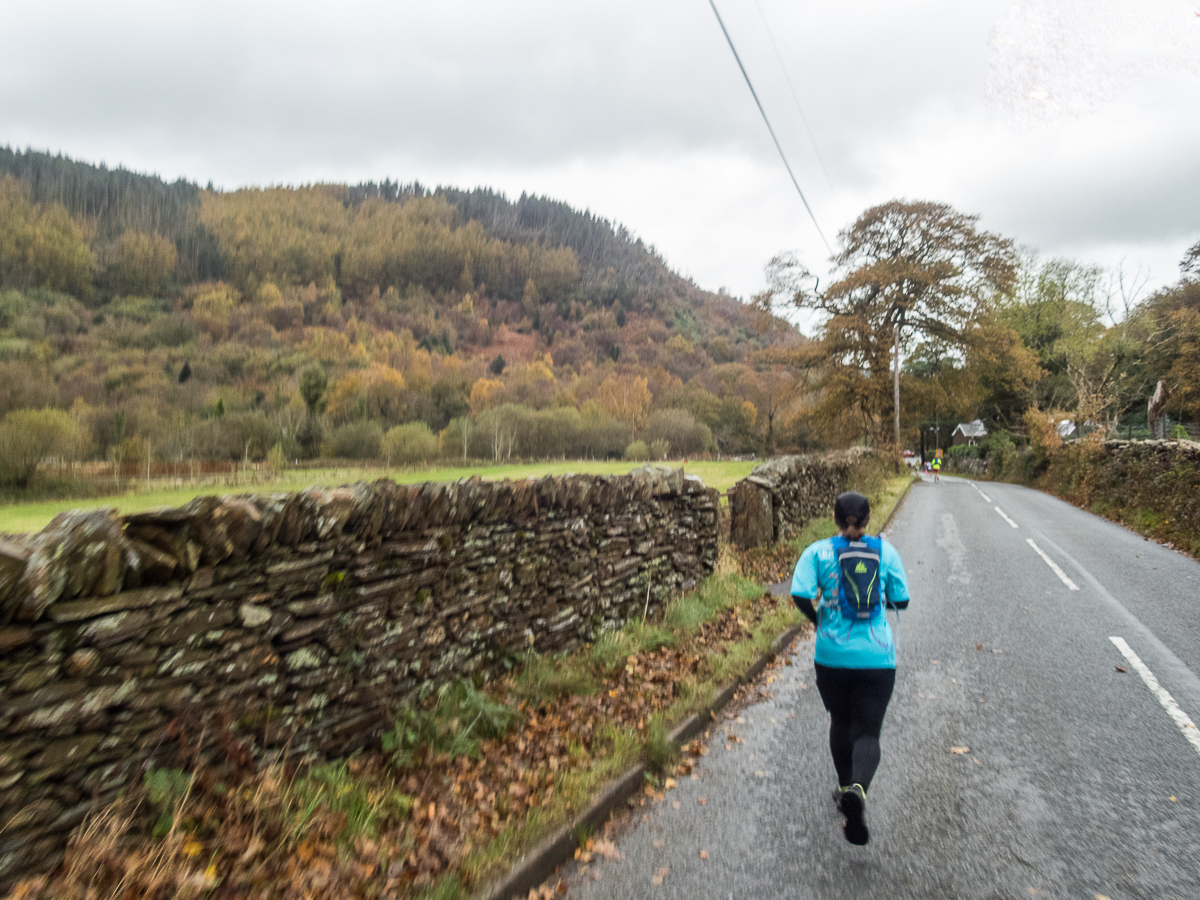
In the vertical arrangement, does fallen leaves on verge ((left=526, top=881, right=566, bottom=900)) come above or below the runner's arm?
below

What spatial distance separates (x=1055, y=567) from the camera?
1073 cm

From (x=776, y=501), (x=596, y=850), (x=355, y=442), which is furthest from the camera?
(x=355, y=442)

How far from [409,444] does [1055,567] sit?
43.1 ft

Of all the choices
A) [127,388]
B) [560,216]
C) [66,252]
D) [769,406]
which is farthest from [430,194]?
[127,388]

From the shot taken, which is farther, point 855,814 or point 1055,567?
point 1055,567

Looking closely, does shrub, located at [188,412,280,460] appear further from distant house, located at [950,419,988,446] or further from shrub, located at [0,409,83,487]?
distant house, located at [950,419,988,446]

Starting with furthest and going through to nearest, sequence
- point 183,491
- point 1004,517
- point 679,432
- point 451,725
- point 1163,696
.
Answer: point 679,432
point 1004,517
point 183,491
point 1163,696
point 451,725

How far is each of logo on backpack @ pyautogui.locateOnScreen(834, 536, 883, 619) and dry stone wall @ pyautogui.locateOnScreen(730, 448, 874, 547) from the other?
785cm

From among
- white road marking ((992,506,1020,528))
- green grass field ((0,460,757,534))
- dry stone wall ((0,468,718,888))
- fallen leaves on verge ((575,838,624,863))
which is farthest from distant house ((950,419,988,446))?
fallen leaves on verge ((575,838,624,863))

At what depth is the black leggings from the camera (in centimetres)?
337

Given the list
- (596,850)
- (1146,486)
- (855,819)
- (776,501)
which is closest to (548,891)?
(596,850)

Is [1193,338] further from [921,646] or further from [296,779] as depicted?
[296,779]

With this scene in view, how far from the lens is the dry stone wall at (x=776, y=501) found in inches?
446

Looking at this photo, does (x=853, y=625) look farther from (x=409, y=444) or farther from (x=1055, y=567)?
(x=409, y=444)
